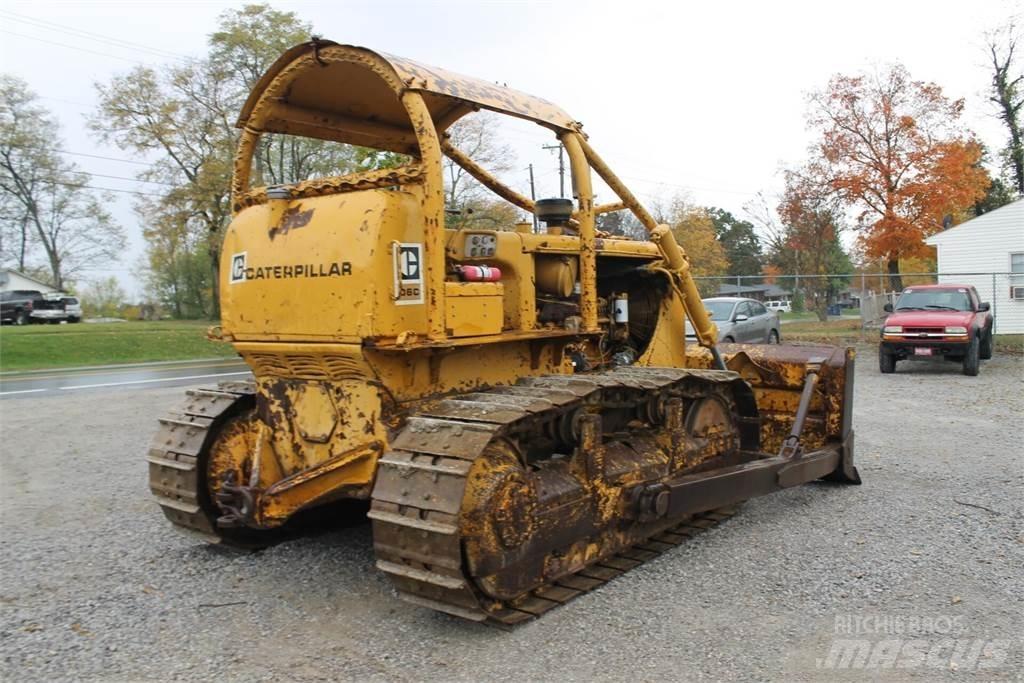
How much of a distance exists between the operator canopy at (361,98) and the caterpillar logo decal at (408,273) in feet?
2.82

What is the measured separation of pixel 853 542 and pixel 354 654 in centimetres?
333

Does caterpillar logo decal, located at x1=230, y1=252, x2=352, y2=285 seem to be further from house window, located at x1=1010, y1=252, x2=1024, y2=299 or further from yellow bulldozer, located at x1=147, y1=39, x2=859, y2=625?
house window, located at x1=1010, y1=252, x2=1024, y2=299

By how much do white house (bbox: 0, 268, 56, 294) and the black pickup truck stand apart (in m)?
8.13

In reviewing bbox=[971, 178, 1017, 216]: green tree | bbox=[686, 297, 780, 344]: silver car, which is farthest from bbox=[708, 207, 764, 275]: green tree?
bbox=[686, 297, 780, 344]: silver car

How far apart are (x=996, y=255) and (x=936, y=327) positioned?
12465 mm

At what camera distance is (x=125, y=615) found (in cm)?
438

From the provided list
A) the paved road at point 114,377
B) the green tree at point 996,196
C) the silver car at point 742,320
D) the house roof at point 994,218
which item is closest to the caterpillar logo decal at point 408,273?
the paved road at point 114,377

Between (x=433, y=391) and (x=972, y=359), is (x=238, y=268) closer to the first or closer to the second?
(x=433, y=391)

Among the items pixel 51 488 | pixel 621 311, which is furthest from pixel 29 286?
pixel 621 311

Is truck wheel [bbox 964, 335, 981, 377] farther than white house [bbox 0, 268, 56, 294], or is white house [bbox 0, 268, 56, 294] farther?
white house [bbox 0, 268, 56, 294]

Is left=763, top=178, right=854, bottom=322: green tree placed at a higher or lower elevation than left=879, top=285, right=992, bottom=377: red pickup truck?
higher

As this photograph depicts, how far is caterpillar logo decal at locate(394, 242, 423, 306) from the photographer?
4266 mm

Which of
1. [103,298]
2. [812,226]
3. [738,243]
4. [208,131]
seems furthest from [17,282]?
[738,243]

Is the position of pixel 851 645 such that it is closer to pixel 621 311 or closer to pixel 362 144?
pixel 621 311
